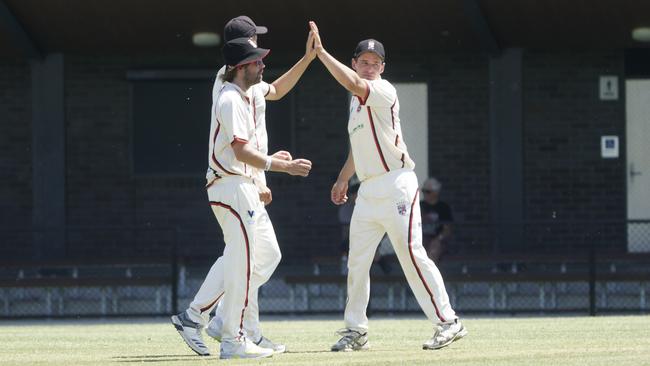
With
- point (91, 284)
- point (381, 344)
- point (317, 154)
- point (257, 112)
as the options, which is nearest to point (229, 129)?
point (257, 112)

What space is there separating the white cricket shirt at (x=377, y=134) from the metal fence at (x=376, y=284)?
571 cm

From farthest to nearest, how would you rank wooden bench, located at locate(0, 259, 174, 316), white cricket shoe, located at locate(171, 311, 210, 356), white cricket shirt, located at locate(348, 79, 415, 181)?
1. wooden bench, located at locate(0, 259, 174, 316)
2. white cricket shoe, located at locate(171, 311, 210, 356)
3. white cricket shirt, located at locate(348, 79, 415, 181)

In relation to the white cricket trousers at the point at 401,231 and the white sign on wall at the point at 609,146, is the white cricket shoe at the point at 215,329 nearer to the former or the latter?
the white cricket trousers at the point at 401,231

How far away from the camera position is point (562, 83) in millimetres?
17969

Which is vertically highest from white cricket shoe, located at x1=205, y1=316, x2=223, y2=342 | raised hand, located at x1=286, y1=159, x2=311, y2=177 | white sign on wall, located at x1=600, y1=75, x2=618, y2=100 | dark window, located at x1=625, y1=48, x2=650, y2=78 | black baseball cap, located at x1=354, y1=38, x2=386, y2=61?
dark window, located at x1=625, y1=48, x2=650, y2=78

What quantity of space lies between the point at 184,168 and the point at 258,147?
33.6ft

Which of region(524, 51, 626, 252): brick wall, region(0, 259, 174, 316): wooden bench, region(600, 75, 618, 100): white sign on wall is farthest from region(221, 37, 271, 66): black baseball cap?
region(600, 75, 618, 100): white sign on wall

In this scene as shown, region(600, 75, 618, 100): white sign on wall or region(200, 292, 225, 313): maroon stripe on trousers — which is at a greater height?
region(600, 75, 618, 100): white sign on wall

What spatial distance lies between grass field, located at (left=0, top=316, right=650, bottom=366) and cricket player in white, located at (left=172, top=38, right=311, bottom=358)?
0.27 m

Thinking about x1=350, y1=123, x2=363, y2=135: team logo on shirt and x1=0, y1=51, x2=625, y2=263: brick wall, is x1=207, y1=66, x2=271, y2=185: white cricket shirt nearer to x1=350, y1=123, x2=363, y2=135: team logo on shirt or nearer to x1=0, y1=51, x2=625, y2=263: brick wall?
x1=350, y1=123, x2=363, y2=135: team logo on shirt

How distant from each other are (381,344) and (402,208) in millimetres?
1368

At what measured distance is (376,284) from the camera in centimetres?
1466

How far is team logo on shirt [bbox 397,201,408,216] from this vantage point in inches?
333

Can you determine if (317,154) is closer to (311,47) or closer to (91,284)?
(91,284)
